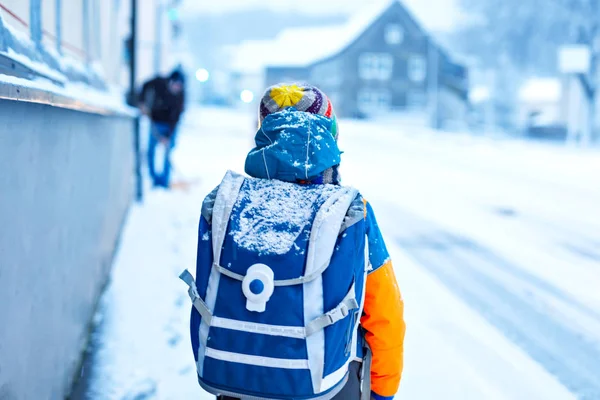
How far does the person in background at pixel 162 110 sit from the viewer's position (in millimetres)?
10359

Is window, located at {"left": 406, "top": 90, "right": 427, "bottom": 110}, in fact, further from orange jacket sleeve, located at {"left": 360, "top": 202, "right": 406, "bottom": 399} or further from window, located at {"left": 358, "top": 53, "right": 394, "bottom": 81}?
orange jacket sleeve, located at {"left": 360, "top": 202, "right": 406, "bottom": 399}

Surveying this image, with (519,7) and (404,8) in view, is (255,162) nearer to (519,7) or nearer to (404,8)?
(519,7)

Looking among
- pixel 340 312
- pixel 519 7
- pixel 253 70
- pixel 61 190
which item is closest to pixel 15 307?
pixel 61 190

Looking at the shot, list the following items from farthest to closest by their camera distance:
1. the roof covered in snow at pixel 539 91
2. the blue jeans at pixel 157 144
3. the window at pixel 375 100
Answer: the roof covered in snow at pixel 539 91 → the window at pixel 375 100 → the blue jeans at pixel 157 144

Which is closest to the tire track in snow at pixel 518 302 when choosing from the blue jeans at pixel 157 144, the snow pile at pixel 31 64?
the snow pile at pixel 31 64

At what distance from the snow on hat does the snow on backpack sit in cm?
31

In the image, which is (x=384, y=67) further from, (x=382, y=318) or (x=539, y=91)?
(x=382, y=318)

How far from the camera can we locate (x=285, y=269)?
A: 64.2 inches

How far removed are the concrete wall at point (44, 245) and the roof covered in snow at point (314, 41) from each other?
52.6 m

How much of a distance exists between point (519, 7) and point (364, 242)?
122 ft

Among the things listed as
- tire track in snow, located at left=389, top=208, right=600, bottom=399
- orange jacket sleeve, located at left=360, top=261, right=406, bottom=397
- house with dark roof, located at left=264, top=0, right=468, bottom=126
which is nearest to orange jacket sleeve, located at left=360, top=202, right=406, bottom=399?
orange jacket sleeve, located at left=360, top=261, right=406, bottom=397

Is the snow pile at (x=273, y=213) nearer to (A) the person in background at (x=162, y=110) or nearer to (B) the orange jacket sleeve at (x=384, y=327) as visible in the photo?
(B) the orange jacket sleeve at (x=384, y=327)

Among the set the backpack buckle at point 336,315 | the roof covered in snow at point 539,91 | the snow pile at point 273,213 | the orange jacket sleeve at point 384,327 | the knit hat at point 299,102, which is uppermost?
the roof covered in snow at point 539,91

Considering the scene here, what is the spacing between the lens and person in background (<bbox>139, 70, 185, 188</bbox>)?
1036 cm
